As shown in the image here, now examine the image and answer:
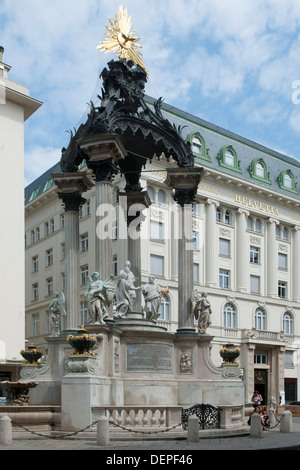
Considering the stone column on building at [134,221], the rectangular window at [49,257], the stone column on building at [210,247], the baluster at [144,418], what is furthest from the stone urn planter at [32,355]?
the rectangular window at [49,257]

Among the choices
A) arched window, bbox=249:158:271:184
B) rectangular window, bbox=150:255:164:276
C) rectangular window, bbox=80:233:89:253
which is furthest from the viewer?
arched window, bbox=249:158:271:184

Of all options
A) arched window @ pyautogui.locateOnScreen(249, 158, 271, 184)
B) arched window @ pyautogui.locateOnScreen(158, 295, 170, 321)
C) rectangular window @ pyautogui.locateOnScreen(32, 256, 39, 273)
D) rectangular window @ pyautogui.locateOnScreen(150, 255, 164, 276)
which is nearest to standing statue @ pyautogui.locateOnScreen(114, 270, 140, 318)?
rectangular window @ pyautogui.locateOnScreen(150, 255, 164, 276)

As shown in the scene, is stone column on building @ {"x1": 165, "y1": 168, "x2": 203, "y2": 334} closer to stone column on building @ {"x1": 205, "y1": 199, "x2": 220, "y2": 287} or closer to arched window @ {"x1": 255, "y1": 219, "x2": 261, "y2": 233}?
stone column on building @ {"x1": 205, "y1": 199, "x2": 220, "y2": 287}

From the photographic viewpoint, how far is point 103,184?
23281 millimetres

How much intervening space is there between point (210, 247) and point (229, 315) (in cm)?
679

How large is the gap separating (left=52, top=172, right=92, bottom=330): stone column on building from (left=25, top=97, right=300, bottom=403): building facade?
29838 mm

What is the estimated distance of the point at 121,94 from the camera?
2522cm

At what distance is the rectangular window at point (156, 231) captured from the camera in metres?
56.0

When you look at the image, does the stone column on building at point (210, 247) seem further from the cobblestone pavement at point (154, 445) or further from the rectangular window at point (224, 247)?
the cobblestone pavement at point (154, 445)

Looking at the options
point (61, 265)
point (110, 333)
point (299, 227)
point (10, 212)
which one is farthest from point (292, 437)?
point (299, 227)

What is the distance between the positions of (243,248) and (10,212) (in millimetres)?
23869

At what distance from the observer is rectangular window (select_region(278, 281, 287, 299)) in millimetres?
69875

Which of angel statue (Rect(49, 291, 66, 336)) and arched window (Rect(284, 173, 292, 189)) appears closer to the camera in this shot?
angel statue (Rect(49, 291, 66, 336))
